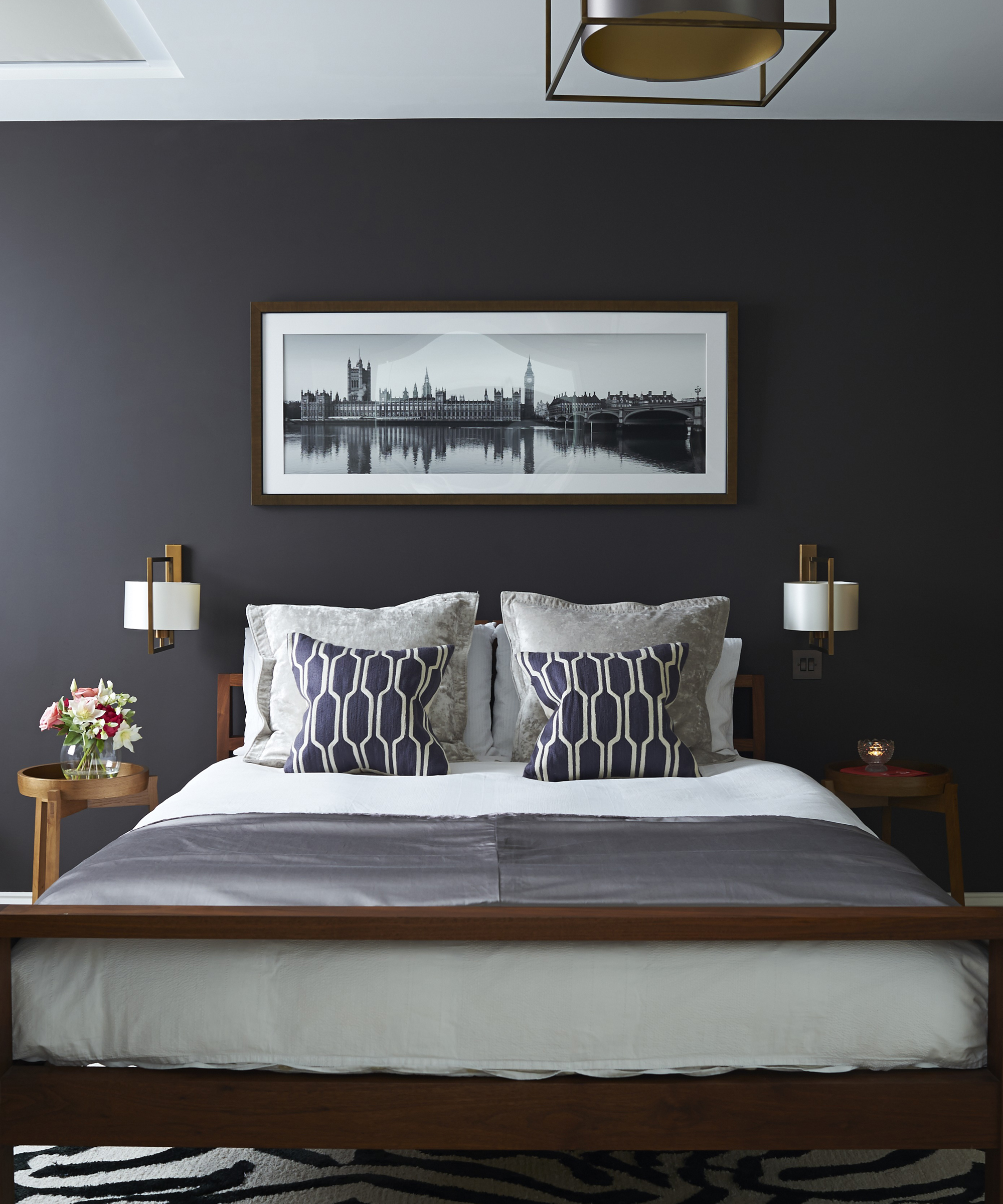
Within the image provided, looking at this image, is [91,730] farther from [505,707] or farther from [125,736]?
[505,707]

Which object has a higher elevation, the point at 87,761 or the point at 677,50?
the point at 677,50

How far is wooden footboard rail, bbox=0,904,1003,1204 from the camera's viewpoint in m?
1.74

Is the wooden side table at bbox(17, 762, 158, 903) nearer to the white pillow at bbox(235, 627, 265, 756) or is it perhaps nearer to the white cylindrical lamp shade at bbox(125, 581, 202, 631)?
the white pillow at bbox(235, 627, 265, 756)

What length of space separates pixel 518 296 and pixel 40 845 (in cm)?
260

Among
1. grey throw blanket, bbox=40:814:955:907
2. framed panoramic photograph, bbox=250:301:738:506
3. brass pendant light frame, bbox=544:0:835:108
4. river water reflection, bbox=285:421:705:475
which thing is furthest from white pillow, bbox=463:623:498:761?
brass pendant light frame, bbox=544:0:835:108

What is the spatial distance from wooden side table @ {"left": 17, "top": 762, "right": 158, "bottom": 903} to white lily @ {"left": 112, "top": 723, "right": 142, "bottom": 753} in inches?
4.4

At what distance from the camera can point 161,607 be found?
3.49 m

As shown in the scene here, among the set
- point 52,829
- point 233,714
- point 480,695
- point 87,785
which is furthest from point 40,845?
point 480,695

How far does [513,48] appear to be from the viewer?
10.4ft

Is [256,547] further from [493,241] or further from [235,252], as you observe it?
[493,241]

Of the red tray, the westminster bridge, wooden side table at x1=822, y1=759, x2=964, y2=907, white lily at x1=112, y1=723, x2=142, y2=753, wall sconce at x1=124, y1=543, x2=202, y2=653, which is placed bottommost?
wooden side table at x1=822, y1=759, x2=964, y2=907

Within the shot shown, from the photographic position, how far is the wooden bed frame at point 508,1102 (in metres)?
1.74

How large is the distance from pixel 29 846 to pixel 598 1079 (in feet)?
9.28

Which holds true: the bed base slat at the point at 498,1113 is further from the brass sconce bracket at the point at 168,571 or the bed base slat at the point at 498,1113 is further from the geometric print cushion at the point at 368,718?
the brass sconce bracket at the point at 168,571
